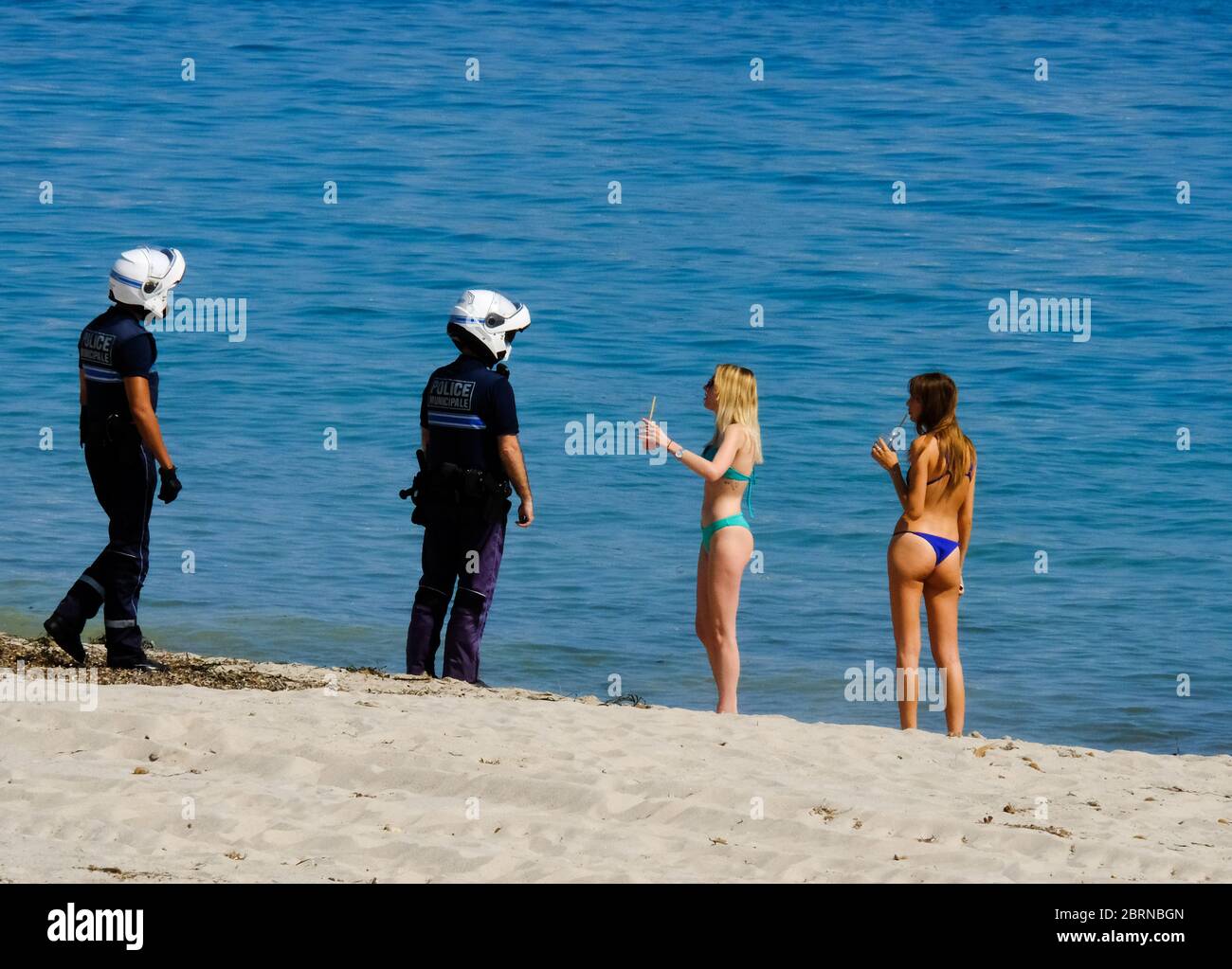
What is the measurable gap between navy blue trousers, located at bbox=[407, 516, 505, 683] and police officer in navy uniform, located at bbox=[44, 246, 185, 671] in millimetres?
1353

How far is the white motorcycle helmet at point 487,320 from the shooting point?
845 cm

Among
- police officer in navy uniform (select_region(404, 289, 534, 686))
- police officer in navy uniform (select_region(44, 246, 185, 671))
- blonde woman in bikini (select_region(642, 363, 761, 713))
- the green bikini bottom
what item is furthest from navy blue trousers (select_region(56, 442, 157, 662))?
the green bikini bottom

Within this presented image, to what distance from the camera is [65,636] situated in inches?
329

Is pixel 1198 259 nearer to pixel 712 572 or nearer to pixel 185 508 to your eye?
pixel 185 508

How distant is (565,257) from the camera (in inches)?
947

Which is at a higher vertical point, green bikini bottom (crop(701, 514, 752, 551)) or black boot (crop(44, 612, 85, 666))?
green bikini bottom (crop(701, 514, 752, 551))

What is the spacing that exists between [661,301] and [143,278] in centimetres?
1446

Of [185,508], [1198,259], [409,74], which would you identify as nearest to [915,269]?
[1198,259]

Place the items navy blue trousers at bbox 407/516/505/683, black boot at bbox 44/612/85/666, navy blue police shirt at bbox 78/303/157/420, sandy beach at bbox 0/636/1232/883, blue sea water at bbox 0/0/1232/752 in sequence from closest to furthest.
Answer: sandy beach at bbox 0/636/1232/883, navy blue police shirt at bbox 78/303/157/420, black boot at bbox 44/612/85/666, navy blue trousers at bbox 407/516/505/683, blue sea water at bbox 0/0/1232/752

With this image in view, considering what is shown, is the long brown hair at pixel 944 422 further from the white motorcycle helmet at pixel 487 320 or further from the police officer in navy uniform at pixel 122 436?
the police officer in navy uniform at pixel 122 436

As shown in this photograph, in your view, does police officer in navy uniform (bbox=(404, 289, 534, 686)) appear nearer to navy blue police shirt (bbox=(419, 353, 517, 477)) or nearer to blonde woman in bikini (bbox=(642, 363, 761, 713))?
navy blue police shirt (bbox=(419, 353, 517, 477))

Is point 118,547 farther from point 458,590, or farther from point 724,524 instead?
point 724,524

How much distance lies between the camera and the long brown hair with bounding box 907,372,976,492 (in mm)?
8062

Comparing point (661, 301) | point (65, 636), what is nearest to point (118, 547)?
point (65, 636)
